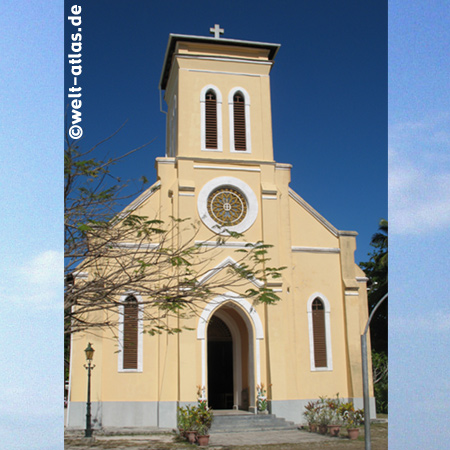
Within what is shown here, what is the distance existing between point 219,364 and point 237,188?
4889 millimetres

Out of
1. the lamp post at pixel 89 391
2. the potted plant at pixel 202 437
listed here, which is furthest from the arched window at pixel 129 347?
the potted plant at pixel 202 437

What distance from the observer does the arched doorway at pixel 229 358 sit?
46.1 ft

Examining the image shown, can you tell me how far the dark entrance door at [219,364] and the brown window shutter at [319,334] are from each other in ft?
8.67

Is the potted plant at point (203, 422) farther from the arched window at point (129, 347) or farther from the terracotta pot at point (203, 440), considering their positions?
the arched window at point (129, 347)

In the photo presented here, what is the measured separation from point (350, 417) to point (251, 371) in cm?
252

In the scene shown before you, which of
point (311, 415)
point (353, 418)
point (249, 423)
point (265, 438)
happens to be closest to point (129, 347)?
point (249, 423)

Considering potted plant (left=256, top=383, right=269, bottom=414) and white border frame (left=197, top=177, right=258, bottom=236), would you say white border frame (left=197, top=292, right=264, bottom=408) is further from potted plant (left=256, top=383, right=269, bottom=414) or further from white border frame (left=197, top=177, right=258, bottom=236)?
white border frame (left=197, top=177, right=258, bottom=236)

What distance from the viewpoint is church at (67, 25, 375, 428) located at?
41.7ft

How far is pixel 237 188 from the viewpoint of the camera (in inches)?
565

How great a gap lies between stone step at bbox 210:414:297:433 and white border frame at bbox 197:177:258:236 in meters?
4.32

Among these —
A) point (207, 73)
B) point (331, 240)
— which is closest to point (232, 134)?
point (207, 73)

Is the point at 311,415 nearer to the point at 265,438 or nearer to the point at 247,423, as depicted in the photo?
the point at 247,423

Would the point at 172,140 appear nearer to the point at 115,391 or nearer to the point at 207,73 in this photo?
the point at 207,73

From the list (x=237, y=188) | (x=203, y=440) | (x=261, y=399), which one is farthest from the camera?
(x=237, y=188)
